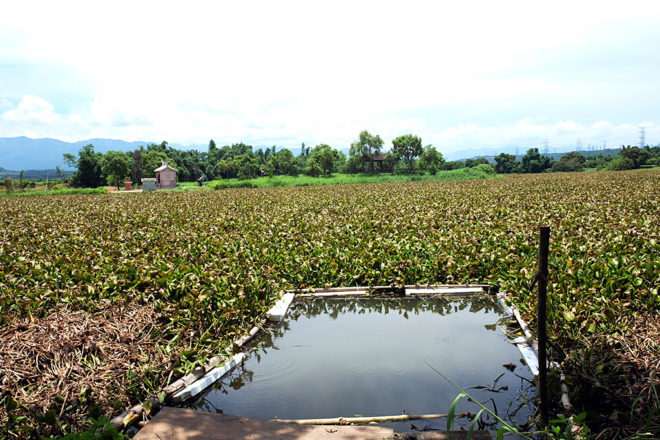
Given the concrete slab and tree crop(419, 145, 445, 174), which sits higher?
tree crop(419, 145, 445, 174)

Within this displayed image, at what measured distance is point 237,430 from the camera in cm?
300

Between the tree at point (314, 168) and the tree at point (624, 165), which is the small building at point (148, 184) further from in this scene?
the tree at point (624, 165)

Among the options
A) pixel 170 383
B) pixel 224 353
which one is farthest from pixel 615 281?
pixel 170 383

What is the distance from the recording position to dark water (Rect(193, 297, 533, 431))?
3541 millimetres

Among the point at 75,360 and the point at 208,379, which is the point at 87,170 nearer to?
the point at 75,360

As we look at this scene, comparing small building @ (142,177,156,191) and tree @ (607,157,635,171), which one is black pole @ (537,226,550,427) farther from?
tree @ (607,157,635,171)

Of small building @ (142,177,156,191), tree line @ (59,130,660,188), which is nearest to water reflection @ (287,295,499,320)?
small building @ (142,177,156,191)

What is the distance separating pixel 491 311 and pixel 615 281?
153cm

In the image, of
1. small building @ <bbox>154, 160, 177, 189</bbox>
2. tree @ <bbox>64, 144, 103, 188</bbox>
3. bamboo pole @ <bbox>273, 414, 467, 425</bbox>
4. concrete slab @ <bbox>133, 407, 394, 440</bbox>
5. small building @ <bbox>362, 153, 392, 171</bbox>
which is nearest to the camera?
concrete slab @ <bbox>133, 407, 394, 440</bbox>

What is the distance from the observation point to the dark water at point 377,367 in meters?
3.54

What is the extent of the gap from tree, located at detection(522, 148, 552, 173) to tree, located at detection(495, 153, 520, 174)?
2.23 m

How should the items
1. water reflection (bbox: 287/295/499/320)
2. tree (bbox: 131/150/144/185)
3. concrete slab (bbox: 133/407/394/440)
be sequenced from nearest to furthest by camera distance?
concrete slab (bbox: 133/407/394/440) < water reflection (bbox: 287/295/499/320) < tree (bbox: 131/150/144/185)

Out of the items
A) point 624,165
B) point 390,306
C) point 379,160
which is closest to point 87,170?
point 379,160

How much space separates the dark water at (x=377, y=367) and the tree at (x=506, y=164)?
85.9m
